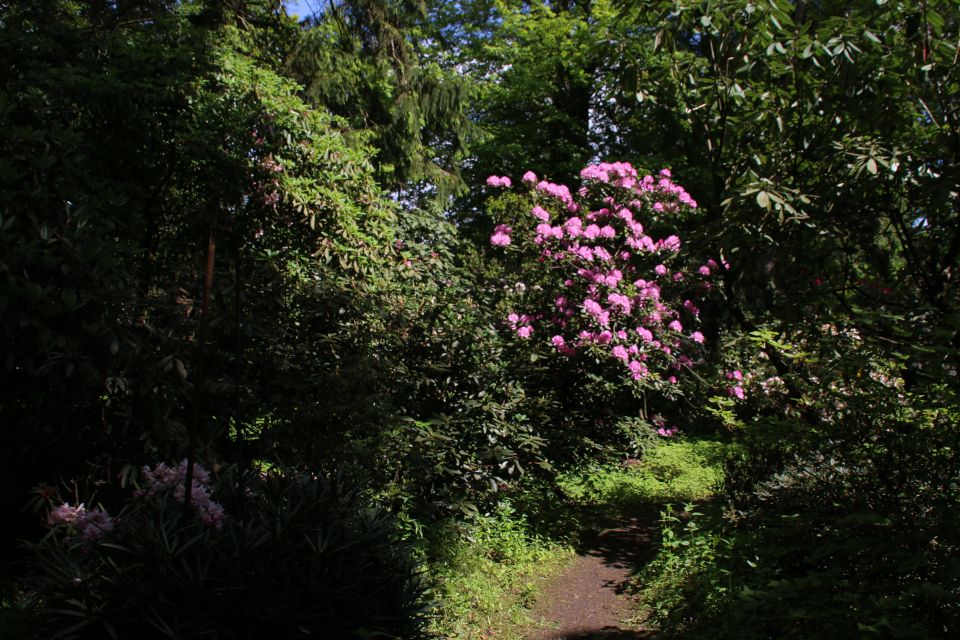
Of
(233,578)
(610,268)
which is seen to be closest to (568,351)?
(610,268)

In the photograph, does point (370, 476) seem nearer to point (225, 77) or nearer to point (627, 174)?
point (225, 77)

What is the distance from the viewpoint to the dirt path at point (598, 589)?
3555mm

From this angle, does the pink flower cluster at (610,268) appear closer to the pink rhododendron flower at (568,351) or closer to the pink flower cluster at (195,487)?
the pink rhododendron flower at (568,351)

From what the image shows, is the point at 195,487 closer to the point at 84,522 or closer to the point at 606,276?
the point at 84,522

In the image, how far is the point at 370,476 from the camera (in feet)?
11.9

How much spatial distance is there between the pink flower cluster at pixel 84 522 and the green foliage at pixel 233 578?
0.04 m

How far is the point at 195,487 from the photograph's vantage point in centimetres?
242

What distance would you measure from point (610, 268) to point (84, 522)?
6.45m

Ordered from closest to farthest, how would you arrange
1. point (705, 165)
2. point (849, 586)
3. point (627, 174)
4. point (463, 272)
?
point (849, 586)
point (463, 272)
point (627, 174)
point (705, 165)

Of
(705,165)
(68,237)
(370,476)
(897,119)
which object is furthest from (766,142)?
(705,165)

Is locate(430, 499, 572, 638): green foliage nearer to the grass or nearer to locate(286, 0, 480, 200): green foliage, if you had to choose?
the grass

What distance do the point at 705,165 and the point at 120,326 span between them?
1242cm

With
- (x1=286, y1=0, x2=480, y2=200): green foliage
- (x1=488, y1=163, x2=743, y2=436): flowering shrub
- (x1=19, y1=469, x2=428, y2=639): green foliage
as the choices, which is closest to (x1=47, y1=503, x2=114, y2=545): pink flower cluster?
(x1=19, y1=469, x2=428, y2=639): green foliage

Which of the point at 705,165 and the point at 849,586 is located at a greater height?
the point at 705,165
